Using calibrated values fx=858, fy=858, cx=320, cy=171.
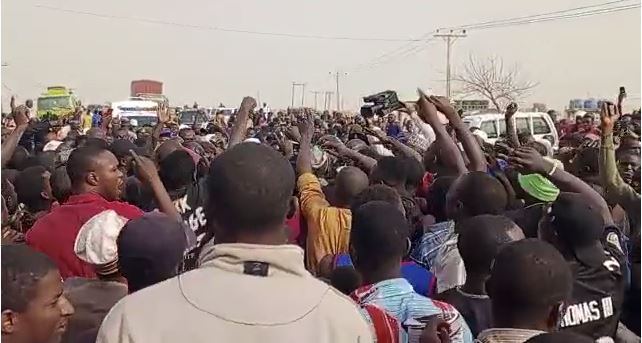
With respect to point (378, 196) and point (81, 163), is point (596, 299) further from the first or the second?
point (81, 163)

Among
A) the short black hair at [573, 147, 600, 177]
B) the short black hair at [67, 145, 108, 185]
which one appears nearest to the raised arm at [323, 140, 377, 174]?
the short black hair at [573, 147, 600, 177]

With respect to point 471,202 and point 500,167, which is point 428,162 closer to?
point 500,167

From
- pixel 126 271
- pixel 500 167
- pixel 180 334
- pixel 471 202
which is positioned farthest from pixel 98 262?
pixel 500 167

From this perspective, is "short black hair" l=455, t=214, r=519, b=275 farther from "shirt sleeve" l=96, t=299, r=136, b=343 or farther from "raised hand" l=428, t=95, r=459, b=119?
"raised hand" l=428, t=95, r=459, b=119

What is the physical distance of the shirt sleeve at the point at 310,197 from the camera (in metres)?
4.44

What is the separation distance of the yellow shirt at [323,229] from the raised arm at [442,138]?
104 centimetres

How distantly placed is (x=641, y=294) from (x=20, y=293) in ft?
7.59

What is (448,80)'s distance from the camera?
50125 millimetres

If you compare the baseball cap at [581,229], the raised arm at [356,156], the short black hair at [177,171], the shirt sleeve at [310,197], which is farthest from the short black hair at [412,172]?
the baseball cap at [581,229]

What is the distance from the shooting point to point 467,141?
5078mm

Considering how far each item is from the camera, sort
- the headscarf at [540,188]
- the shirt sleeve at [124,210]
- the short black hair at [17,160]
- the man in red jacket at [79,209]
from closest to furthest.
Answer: the man in red jacket at [79,209] < the shirt sleeve at [124,210] < the headscarf at [540,188] < the short black hair at [17,160]

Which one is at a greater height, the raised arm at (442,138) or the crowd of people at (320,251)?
the raised arm at (442,138)

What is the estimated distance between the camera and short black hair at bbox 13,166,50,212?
527 centimetres

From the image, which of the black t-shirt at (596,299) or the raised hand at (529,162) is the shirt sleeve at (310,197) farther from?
the black t-shirt at (596,299)
